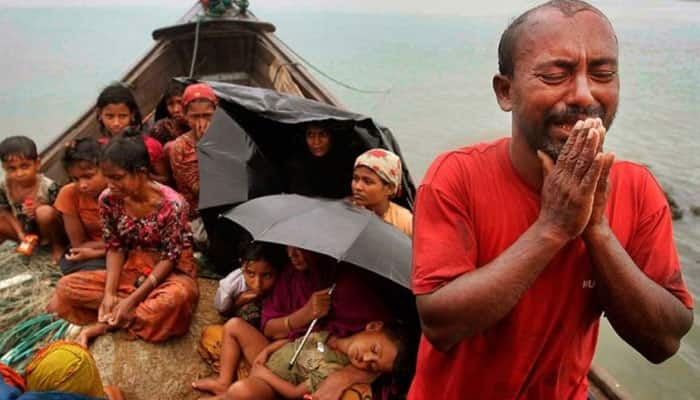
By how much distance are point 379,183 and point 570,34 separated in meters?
1.71

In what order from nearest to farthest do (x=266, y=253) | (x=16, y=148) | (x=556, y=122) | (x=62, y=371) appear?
(x=556, y=122) < (x=62, y=371) < (x=266, y=253) < (x=16, y=148)

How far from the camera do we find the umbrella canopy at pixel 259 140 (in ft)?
9.30

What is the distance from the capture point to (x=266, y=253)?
249 cm

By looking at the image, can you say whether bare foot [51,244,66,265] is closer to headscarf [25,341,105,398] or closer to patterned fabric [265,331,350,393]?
headscarf [25,341,105,398]

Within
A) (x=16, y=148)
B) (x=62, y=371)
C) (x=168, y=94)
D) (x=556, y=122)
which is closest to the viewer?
(x=556, y=122)

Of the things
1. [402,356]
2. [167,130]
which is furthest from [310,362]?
[167,130]

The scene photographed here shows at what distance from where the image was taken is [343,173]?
3.34m

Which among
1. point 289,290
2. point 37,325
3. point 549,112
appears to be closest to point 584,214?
point 549,112

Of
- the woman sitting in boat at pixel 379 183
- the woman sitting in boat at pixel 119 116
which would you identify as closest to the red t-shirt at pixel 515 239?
the woman sitting in boat at pixel 379 183

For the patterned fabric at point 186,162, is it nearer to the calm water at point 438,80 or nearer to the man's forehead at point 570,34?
the man's forehead at point 570,34

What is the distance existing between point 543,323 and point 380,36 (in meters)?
24.1

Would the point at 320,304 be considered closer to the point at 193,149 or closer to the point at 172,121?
the point at 193,149

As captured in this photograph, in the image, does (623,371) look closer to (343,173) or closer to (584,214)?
(343,173)

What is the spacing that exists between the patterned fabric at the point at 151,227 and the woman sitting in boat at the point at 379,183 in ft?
2.91
